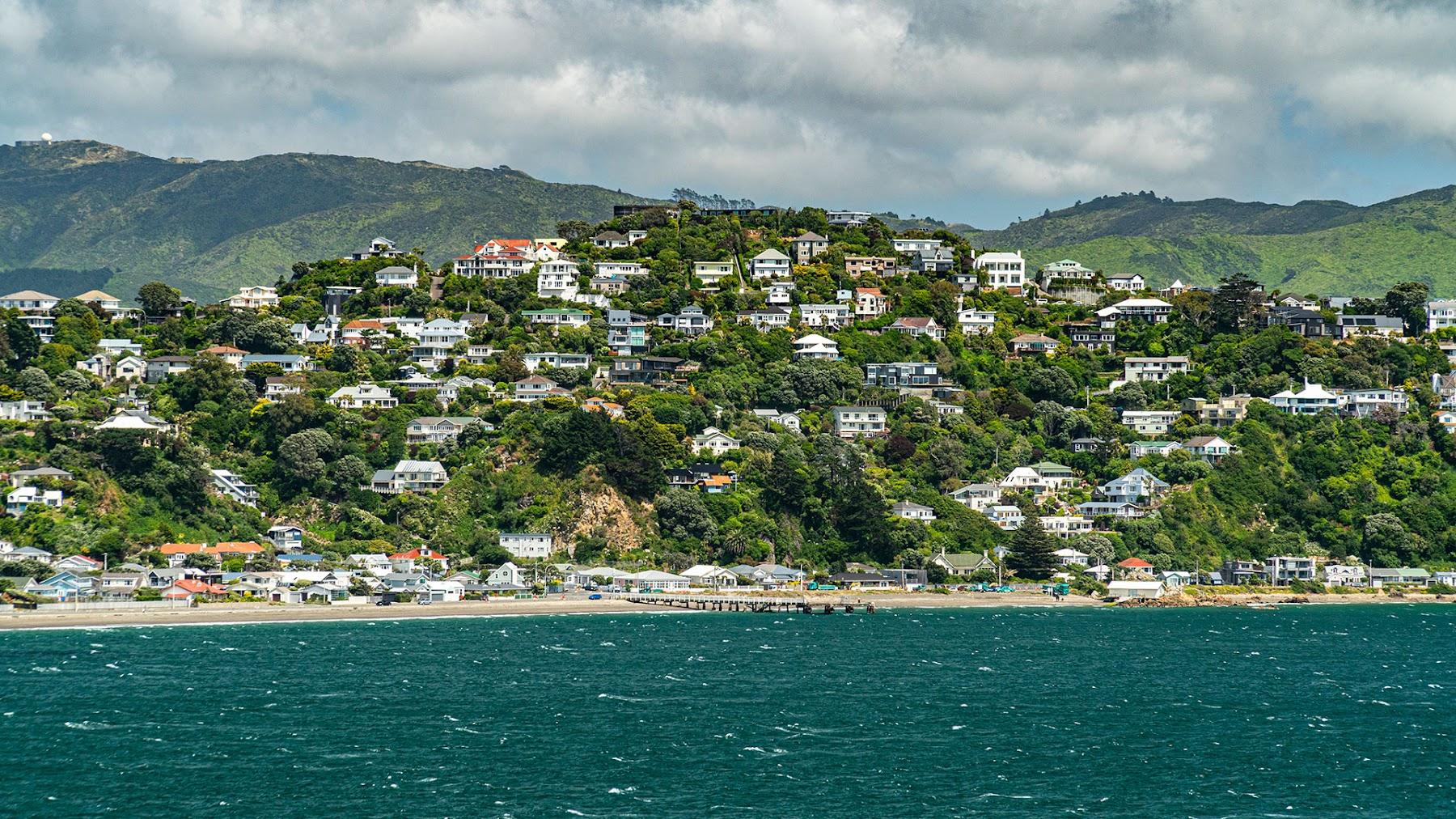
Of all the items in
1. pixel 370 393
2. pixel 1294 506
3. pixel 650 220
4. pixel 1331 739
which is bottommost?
pixel 1331 739

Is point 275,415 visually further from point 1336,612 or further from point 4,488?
point 1336,612

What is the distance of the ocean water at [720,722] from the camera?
46844 mm

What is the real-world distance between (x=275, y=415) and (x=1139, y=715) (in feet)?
237

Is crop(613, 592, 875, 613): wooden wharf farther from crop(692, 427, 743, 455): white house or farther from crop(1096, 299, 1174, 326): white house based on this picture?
crop(1096, 299, 1174, 326): white house

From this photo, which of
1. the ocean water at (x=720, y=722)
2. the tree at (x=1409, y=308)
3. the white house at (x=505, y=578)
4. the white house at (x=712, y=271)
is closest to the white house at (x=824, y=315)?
the white house at (x=712, y=271)

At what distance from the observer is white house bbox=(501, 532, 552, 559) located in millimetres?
105812

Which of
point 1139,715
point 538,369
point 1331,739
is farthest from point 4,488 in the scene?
point 1331,739

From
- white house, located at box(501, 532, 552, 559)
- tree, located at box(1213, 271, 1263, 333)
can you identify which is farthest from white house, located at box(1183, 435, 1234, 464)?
white house, located at box(501, 532, 552, 559)

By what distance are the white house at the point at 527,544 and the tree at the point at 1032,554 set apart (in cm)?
3253

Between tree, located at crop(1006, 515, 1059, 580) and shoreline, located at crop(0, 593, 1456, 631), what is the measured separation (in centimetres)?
260

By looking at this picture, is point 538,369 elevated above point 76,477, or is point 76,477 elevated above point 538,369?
point 538,369

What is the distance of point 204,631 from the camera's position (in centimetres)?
8706

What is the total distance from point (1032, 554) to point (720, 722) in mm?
56539

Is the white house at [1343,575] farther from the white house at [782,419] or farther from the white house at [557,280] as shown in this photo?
the white house at [557,280]
